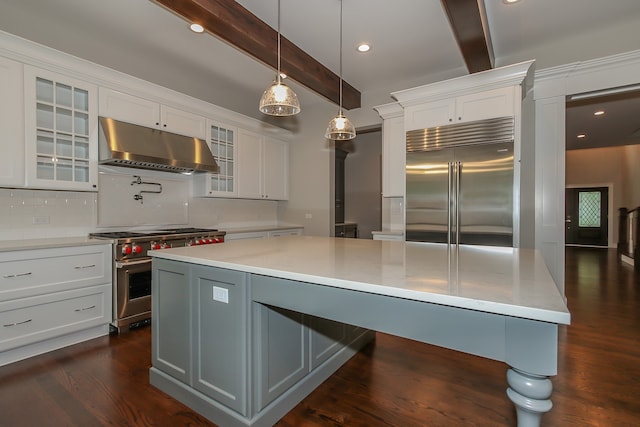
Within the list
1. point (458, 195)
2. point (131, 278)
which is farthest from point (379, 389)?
point (131, 278)

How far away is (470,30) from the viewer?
8.43 feet

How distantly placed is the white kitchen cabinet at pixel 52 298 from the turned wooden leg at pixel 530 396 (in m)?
3.15

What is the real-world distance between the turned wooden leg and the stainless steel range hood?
3366mm

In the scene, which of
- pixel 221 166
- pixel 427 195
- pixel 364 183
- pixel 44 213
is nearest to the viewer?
pixel 44 213

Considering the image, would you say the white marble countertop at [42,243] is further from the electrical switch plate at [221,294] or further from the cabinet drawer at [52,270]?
the electrical switch plate at [221,294]

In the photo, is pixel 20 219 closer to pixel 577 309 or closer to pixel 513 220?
pixel 513 220

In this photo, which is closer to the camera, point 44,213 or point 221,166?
point 44,213

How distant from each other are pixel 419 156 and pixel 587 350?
2324mm

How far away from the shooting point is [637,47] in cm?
291

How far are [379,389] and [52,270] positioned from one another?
268 cm

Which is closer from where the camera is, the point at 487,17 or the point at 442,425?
the point at 442,425

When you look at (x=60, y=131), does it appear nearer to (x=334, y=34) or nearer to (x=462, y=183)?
(x=334, y=34)

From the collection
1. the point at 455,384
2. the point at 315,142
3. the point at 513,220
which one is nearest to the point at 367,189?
the point at 315,142

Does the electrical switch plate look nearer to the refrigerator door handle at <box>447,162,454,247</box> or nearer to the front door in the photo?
the refrigerator door handle at <box>447,162,454,247</box>
